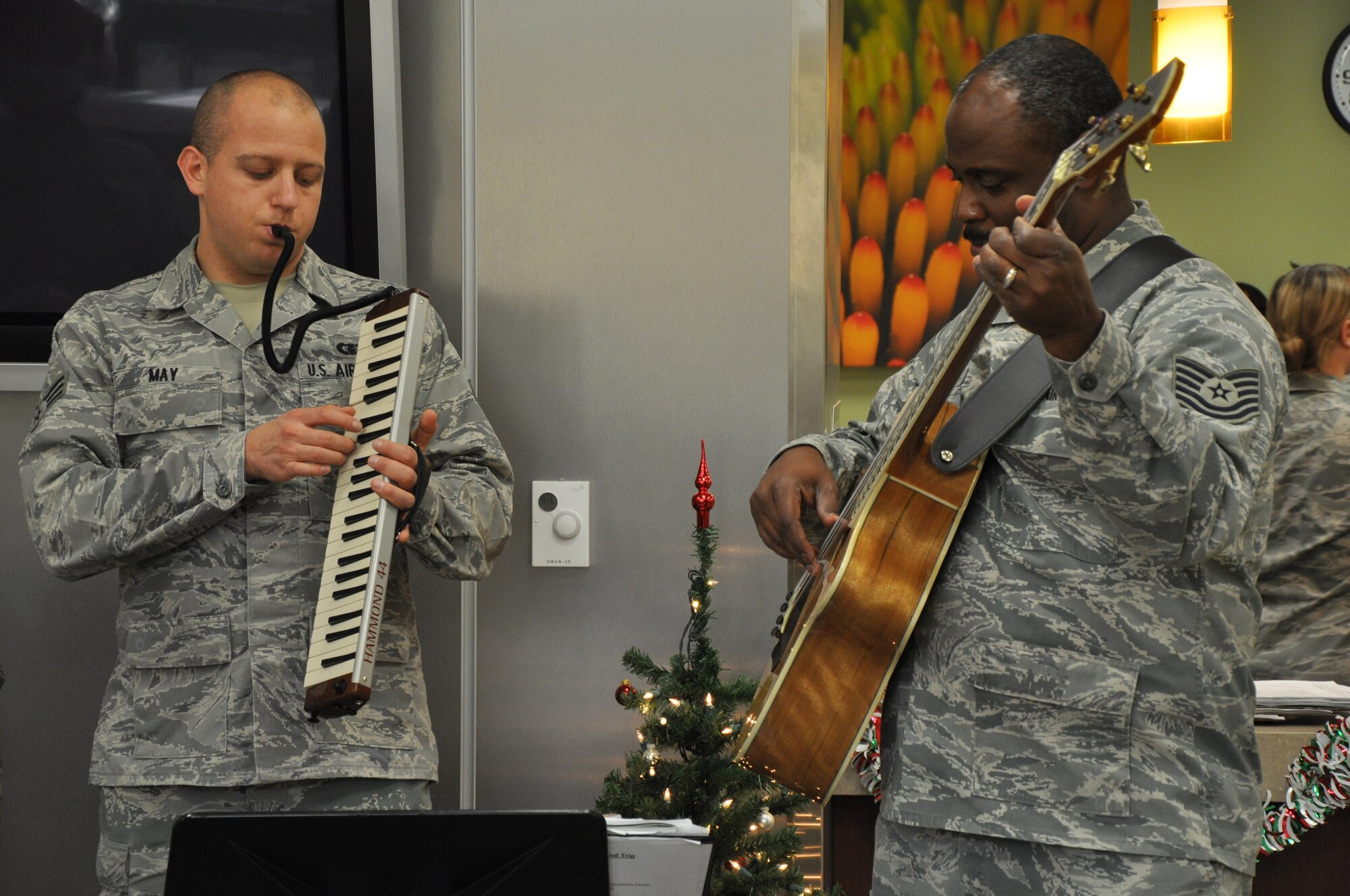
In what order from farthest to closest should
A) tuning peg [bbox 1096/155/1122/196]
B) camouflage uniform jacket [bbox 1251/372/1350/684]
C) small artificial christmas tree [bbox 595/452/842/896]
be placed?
camouflage uniform jacket [bbox 1251/372/1350/684], small artificial christmas tree [bbox 595/452/842/896], tuning peg [bbox 1096/155/1122/196]

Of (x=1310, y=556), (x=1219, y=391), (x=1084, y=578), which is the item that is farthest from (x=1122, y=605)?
(x=1310, y=556)

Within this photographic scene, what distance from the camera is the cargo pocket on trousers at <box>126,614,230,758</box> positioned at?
1.83 m

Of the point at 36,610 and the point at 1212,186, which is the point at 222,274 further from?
the point at 1212,186

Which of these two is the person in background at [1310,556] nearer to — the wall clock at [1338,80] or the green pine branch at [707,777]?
the green pine branch at [707,777]

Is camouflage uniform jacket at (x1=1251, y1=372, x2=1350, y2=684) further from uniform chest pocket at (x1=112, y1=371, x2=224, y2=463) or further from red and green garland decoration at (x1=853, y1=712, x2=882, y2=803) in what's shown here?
uniform chest pocket at (x1=112, y1=371, x2=224, y2=463)

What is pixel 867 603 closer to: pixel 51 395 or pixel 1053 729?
pixel 1053 729

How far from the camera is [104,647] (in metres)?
2.50

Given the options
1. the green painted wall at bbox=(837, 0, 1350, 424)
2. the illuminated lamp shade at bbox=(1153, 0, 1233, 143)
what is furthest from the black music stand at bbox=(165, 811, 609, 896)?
the green painted wall at bbox=(837, 0, 1350, 424)

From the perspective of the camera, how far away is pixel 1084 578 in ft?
4.68

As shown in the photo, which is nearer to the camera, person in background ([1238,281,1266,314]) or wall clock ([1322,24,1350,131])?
person in background ([1238,281,1266,314])

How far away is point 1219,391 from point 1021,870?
60cm

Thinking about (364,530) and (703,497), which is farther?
(703,497)

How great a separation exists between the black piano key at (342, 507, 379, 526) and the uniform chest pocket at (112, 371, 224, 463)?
1.18 feet

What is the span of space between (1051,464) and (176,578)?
4.28 feet
